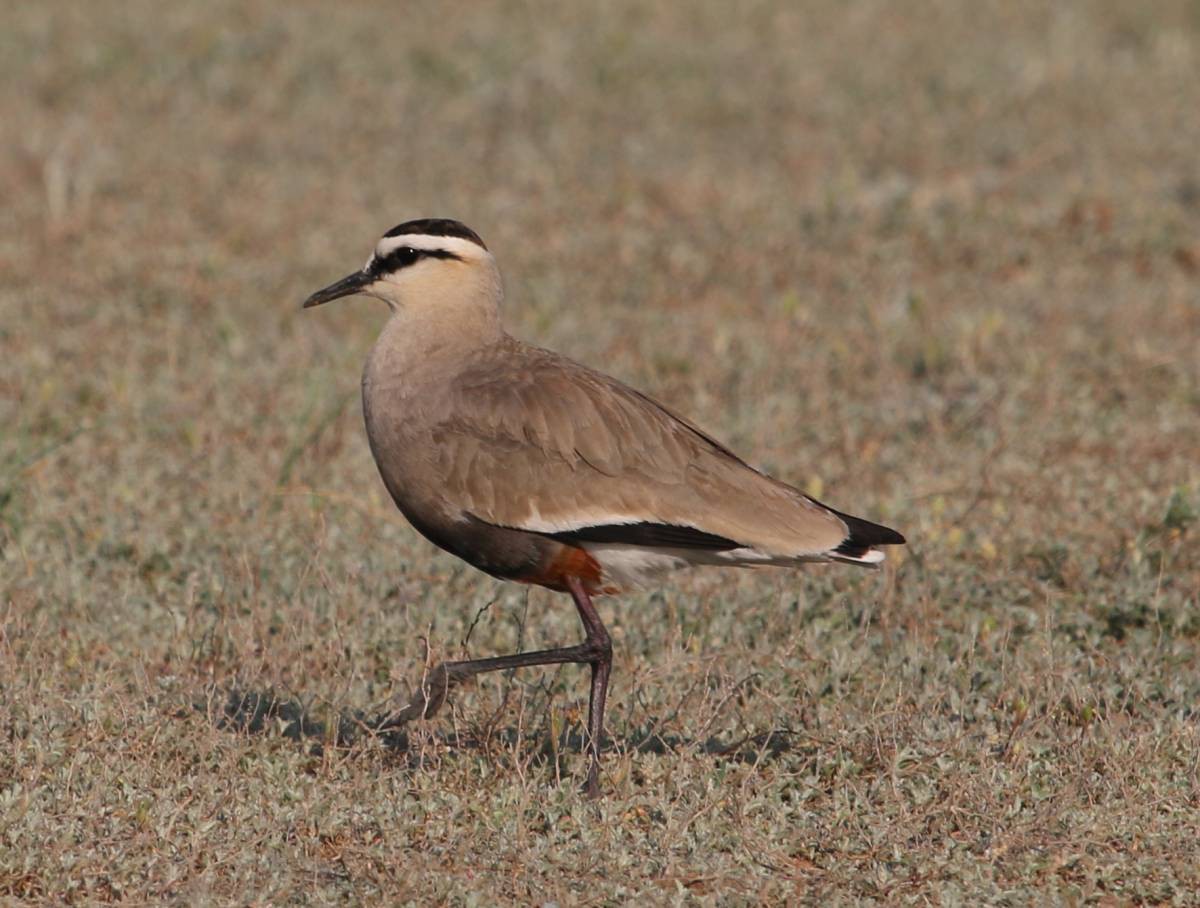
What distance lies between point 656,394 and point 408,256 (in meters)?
3.80

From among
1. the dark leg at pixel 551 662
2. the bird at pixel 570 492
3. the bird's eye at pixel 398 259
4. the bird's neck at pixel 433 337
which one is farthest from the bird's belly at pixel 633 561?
the bird's eye at pixel 398 259

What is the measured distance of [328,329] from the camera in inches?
421

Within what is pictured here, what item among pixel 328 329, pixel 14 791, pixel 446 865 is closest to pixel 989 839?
pixel 446 865

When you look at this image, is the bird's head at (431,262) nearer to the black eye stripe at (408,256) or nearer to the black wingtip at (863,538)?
the black eye stripe at (408,256)

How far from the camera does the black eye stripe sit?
20.2ft

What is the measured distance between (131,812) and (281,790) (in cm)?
46

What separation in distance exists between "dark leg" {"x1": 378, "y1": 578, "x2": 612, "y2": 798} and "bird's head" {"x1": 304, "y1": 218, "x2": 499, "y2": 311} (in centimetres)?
116

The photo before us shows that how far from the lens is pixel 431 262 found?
20.3ft

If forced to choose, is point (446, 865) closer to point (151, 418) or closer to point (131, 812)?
point (131, 812)

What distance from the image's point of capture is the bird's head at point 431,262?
6.16 metres

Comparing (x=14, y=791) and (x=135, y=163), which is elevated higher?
(x=135, y=163)

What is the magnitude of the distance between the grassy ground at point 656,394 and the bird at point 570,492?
1.62 ft

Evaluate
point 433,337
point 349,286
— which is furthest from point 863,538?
point 349,286

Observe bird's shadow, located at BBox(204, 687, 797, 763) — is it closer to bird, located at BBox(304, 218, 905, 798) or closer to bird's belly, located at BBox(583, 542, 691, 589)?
bird, located at BBox(304, 218, 905, 798)
